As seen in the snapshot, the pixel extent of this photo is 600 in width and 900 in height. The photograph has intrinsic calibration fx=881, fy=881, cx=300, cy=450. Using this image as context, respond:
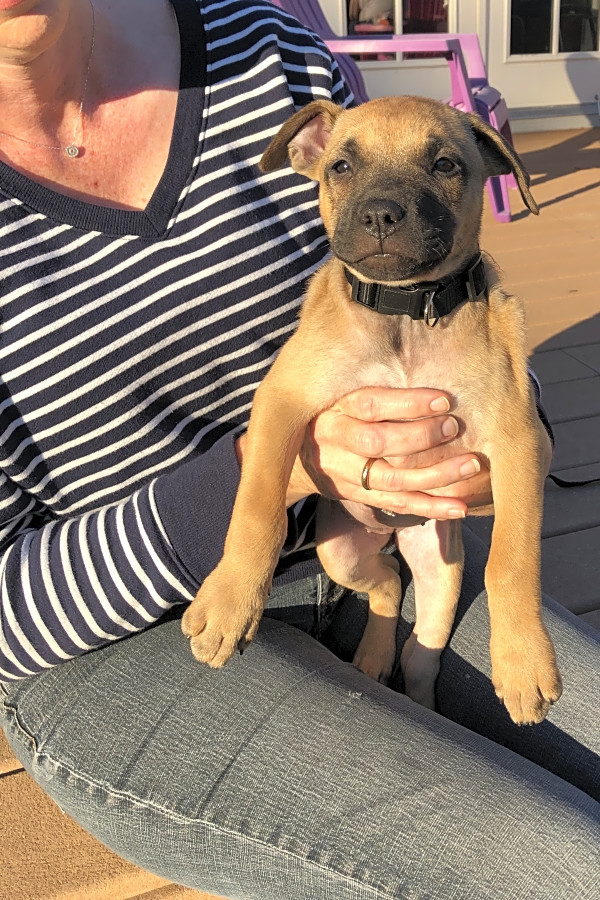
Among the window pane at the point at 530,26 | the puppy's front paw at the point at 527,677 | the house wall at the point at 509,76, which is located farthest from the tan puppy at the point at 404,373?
the window pane at the point at 530,26

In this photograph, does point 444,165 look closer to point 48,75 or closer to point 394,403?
point 394,403

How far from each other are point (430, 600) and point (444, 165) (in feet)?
3.46

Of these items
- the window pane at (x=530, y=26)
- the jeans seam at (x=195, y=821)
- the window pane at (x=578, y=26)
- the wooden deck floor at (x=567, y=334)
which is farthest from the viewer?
the window pane at (x=578, y=26)

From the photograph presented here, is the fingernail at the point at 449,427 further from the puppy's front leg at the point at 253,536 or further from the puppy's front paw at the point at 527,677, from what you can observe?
the puppy's front paw at the point at 527,677

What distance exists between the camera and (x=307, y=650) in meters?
1.99

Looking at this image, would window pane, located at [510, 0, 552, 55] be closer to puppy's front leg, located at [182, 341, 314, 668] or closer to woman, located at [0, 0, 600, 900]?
woman, located at [0, 0, 600, 900]

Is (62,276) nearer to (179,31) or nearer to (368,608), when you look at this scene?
(179,31)

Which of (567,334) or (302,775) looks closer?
(302,775)

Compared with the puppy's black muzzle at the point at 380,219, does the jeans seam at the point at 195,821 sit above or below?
below

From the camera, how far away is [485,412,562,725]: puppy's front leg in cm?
176

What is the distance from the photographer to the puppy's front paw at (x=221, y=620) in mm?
1803

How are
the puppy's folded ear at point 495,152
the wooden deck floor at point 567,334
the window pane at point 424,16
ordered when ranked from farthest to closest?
1. the window pane at point 424,16
2. the wooden deck floor at point 567,334
3. the puppy's folded ear at point 495,152

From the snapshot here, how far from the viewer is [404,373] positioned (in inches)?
78.0

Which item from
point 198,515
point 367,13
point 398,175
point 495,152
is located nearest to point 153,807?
point 198,515
